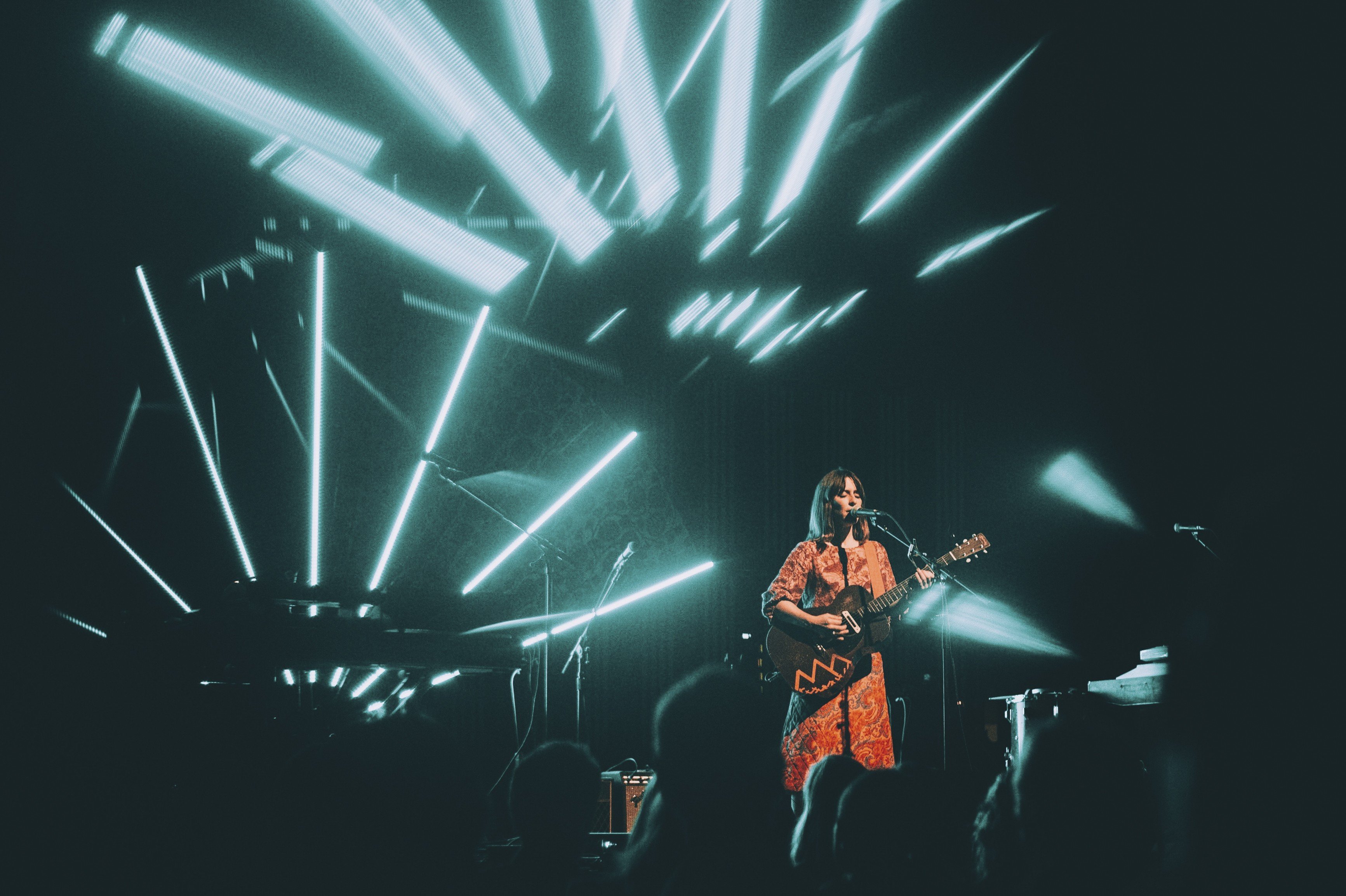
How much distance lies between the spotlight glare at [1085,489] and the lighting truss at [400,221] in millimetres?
3482

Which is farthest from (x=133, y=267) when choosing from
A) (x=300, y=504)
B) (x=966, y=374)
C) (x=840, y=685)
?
(x=966, y=374)

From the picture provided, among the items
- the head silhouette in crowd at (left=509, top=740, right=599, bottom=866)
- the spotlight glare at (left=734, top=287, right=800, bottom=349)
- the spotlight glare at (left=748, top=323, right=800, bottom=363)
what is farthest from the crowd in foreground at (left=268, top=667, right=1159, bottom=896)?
the spotlight glare at (left=748, top=323, right=800, bottom=363)

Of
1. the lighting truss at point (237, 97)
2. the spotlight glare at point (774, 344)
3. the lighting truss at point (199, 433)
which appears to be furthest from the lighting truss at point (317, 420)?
the spotlight glare at point (774, 344)

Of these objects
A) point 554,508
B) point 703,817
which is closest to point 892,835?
point 703,817

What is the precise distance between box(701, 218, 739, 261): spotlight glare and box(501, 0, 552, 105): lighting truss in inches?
47.3

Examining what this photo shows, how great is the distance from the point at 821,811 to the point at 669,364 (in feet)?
14.8

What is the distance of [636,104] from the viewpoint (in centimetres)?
317

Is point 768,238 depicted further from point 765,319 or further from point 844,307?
point 765,319

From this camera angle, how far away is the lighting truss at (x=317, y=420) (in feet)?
15.7

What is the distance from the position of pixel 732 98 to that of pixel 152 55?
197cm

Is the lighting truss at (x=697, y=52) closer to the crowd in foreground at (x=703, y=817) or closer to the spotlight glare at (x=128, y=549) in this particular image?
the crowd in foreground at (x=703, y=817)

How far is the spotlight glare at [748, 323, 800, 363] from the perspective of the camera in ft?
17.2

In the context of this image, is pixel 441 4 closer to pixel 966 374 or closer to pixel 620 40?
pixel 620 40

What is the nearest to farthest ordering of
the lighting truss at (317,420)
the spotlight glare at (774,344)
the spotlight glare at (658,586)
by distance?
the lighting truss at (317,420) → the spotlight glare at (774,344) → the spotlight glare at (658,586)
